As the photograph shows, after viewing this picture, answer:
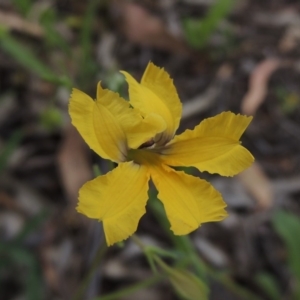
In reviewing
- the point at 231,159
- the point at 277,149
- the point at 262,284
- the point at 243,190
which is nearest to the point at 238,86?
the point at 277,149

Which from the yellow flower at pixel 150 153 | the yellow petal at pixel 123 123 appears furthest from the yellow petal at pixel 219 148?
the yellow petal at pixel 123 123

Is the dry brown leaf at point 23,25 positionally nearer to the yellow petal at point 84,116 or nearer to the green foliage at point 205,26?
the green foliage at point 205,26

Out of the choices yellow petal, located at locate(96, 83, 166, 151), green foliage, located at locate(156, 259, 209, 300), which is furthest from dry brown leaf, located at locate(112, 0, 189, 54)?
yellow petal, located at locate(96, 83, 166, 151)

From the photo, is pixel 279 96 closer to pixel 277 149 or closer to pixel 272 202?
pixel 277 149

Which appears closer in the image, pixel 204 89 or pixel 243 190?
pixel 243 190

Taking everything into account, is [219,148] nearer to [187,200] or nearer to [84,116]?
[187,200]

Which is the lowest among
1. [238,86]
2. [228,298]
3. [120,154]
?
[228,298]
